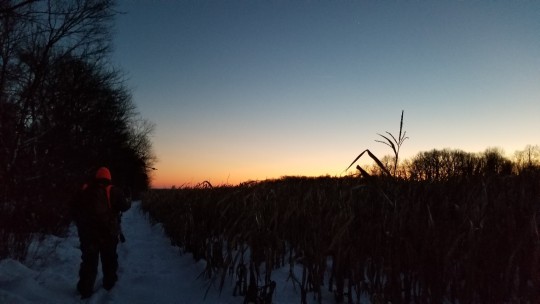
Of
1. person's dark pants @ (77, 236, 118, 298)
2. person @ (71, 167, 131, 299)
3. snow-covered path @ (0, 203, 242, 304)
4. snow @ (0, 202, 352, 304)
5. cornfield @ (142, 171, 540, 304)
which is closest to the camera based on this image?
cornfield @ (142, 171, 540, 304)

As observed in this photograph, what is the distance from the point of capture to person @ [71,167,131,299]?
519 cm

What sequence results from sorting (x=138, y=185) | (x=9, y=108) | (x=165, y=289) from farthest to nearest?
(x=138, y=185) → (x=9, y=108) → (x=165, y=289)

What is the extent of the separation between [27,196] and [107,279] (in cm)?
391

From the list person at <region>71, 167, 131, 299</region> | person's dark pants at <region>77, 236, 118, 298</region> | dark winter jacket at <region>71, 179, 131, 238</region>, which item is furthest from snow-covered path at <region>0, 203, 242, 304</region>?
dark winter jacket at <region>71, 179, 131, 238</region>

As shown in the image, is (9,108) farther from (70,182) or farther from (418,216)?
(418,216)

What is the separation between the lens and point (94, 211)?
17.3 ft

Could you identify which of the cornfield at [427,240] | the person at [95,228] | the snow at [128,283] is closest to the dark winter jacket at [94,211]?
the person at [95,228]

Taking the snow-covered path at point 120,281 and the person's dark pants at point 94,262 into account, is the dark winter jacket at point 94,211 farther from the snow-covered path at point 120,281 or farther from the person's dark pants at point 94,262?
the snow-covered path at point 120,281

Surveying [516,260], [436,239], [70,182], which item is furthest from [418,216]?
[70,182]

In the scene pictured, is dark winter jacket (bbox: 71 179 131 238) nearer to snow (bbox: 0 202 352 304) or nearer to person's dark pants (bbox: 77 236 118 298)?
person's dark pants (bbox: 77 236 118 298)

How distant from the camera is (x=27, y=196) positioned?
7.90 metres

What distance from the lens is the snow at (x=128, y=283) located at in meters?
4.30

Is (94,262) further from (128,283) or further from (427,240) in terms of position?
(427,240)

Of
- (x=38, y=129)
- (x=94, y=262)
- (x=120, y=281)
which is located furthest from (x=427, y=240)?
(x=38, y=129)
